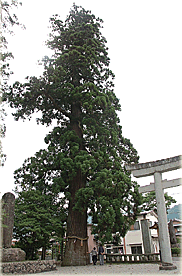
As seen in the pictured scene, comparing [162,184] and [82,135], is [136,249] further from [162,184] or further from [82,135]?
[162,184]

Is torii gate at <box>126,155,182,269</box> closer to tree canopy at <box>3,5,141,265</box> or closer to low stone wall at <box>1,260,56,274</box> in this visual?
tree canopy at <box>3,5,141,265</box>

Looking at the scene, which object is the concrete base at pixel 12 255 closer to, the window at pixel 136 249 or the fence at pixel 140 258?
the fence at pixel 140 258

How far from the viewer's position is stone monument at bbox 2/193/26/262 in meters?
6.43

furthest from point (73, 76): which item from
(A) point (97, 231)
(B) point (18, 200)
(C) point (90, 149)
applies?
(A) point (97, 231)

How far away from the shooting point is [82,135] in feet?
35.5

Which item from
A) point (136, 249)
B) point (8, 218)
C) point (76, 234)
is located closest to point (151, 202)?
point (136, 249)

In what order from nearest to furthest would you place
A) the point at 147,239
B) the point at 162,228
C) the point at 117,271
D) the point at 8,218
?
1. the point at 162,228
2. the point at 117,271
3. the point at 8,218
4. the point at 147,239

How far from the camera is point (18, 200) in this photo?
9.19 m

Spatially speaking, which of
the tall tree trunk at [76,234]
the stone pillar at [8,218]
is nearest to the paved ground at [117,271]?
the tall tree trunk at [76,234]

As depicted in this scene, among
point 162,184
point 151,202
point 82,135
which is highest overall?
point 82,135

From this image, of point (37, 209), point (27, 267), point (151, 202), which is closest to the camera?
point (27, 267)

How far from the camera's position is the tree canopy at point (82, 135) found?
8.59 meters

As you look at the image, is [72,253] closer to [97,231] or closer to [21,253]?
[97,231]

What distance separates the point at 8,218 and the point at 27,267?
1.69 metres
